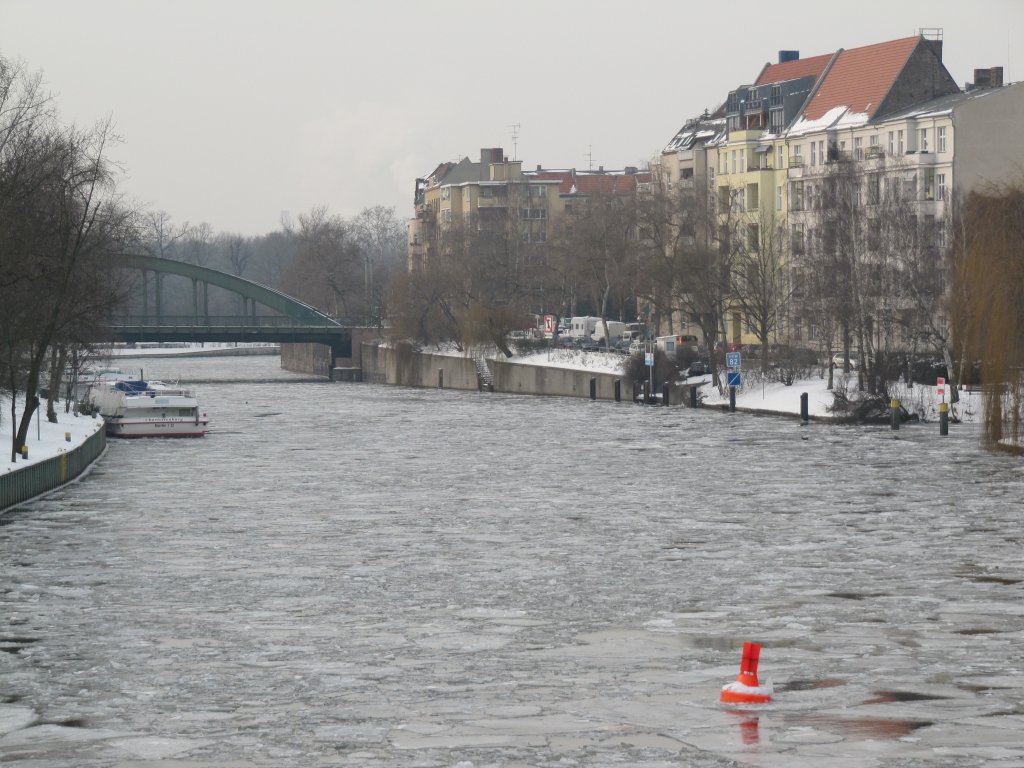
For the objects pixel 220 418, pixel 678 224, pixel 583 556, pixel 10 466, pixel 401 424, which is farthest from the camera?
pixel 678 224

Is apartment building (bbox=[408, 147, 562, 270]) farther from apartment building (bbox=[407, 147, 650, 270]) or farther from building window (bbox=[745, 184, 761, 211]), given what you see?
building window (bbox=[745, 184, 761, 211])

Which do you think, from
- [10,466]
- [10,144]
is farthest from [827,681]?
[10,144]

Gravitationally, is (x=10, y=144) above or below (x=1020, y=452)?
above

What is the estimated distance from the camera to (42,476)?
140 feet

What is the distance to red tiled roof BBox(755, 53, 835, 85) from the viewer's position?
100m

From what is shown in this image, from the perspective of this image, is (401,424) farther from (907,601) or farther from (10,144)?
(907,601)

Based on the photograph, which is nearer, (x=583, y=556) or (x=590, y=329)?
(x=583, y=556)

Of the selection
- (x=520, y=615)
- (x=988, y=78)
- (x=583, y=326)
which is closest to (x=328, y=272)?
(x=583, y=326)

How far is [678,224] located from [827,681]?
251 ft

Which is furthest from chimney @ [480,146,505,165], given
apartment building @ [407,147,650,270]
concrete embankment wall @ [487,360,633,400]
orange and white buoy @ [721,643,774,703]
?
orange and white buoy @ [721,643,774,703]

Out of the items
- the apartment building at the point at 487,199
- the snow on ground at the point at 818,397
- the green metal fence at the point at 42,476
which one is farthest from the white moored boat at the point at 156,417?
the apartment building at the point at 487,199

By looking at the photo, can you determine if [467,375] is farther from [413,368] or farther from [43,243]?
[43,243]

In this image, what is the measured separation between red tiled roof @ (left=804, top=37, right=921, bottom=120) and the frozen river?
1739 inches

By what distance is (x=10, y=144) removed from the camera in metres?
43.1
